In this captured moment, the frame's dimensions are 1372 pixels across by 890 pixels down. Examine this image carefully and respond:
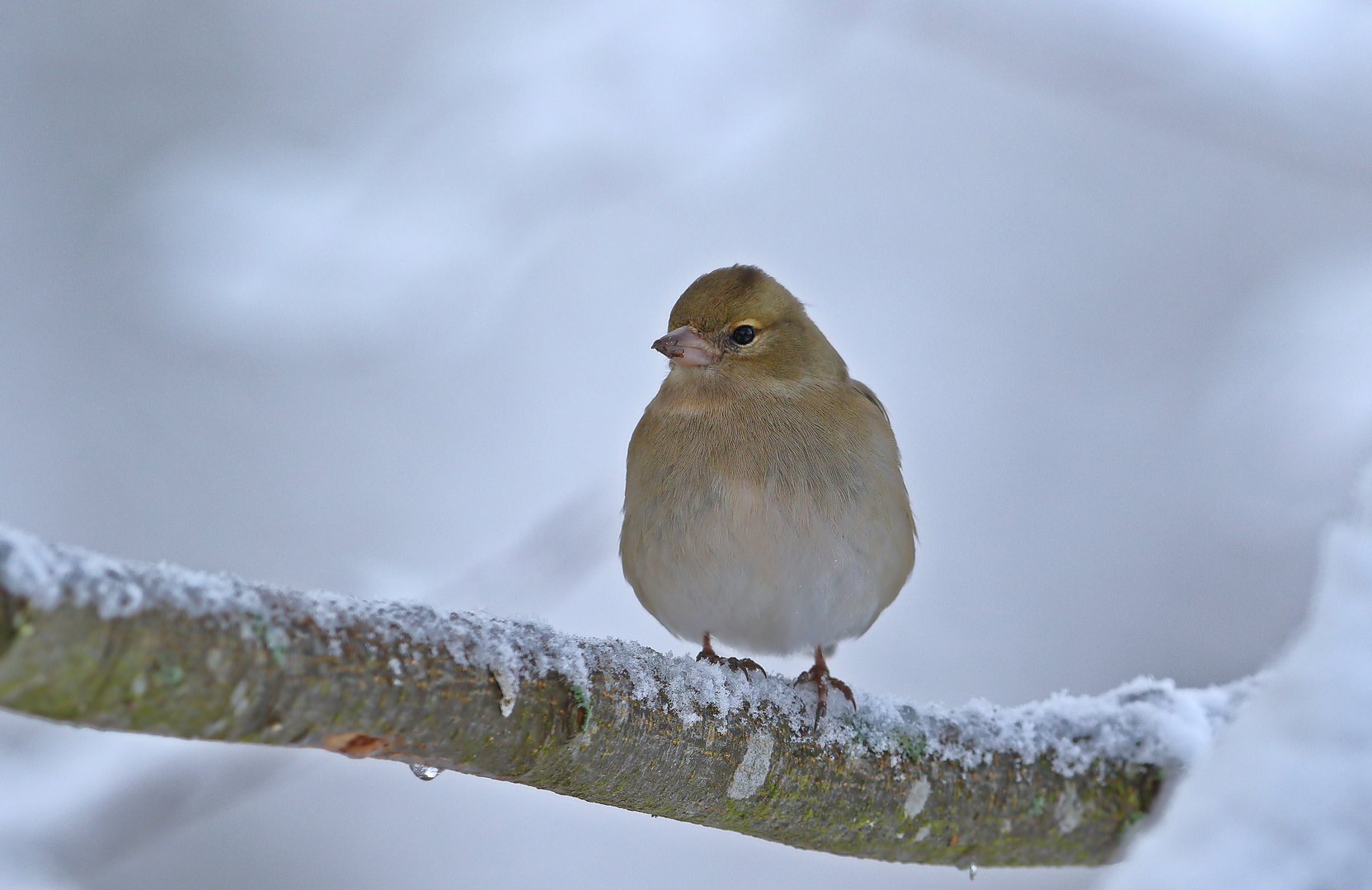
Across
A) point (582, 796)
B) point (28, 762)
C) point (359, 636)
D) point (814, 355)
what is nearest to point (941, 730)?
point (582, 796)

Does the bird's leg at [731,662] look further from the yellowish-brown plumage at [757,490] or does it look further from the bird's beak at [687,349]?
the bird's beak at [687,349]

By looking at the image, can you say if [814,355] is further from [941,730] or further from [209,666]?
[209,666]

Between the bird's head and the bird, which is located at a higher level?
the bird's head

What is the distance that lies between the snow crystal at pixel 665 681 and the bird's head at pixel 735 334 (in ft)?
4.06

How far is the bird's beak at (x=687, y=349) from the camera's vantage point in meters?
3.41

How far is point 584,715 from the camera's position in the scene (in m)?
1.86

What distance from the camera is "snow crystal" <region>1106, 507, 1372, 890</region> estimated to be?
105 centimetres

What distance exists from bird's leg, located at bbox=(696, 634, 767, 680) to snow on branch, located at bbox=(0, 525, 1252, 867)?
0.15m

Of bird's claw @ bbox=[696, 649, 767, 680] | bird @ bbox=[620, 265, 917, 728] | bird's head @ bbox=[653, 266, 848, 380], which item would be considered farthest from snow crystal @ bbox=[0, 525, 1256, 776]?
bird's head @ bbox=[653, 266, 848, 380]

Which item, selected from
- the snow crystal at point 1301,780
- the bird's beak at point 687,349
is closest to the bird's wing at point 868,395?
the bird's beak at point 687,349

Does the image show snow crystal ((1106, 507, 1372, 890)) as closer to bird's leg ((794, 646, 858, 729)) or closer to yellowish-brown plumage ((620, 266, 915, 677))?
bird's leg ((794, 646, 858, 729))

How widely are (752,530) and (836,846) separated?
2.89 feet

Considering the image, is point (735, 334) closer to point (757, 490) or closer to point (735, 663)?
point (757, 490)

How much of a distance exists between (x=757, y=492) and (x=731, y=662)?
1.64 feet
